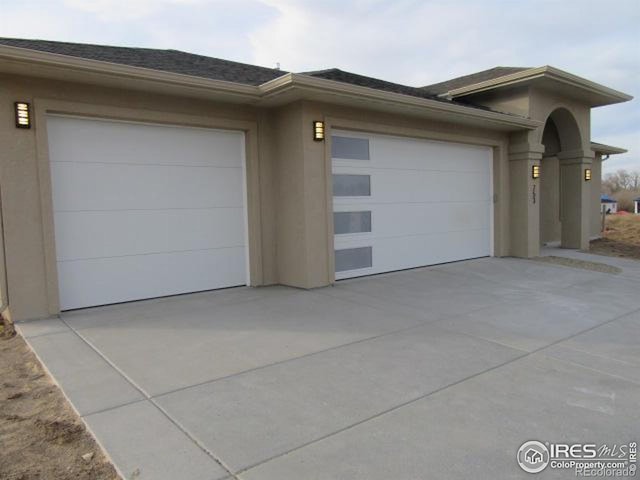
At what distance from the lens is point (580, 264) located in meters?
9.55

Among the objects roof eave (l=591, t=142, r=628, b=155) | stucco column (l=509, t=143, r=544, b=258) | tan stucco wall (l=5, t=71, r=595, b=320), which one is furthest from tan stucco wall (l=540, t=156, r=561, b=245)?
stucco column (l=509, t=143, r=544, b=258)

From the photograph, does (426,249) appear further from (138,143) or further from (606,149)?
(606,149)

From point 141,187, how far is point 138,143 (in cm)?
57

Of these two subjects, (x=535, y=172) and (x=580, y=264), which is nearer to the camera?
(x=580, y=264)

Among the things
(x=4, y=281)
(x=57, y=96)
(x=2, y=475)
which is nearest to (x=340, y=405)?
(x=2, y=475)

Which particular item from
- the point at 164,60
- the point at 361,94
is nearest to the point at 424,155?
the point at 361,94

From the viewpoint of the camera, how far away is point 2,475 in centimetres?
249

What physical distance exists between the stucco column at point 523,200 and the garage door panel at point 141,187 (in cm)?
630

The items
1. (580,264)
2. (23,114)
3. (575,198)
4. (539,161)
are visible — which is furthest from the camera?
(575,198)

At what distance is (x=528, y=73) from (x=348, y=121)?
14.8 feet

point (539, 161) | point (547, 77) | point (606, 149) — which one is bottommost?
point (539, 161)

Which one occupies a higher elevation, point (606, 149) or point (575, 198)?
point (606, 149)

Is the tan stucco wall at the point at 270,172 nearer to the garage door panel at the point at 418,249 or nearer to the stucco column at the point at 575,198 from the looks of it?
the garage door panel at the point at 418,249

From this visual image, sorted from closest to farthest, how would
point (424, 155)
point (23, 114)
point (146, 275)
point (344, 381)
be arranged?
1. point (344, 381)
2. point (23, 114)
3. point (146, 275)
4. point (424, 155)
